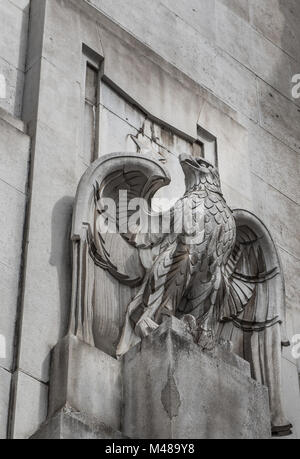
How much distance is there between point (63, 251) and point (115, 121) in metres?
1.73

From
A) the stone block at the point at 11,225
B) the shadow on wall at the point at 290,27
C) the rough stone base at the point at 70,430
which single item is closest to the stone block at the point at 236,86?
the shadow on wall at the point at 290,27

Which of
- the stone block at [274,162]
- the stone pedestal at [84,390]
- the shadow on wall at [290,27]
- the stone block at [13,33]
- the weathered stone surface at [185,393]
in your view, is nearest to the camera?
the stone pedestal at [84,390]

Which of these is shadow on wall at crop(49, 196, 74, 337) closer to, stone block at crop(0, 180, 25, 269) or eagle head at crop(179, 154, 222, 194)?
stone block at crop(0, 180, 25, 269)

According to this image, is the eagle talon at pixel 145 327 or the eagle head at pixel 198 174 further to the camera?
the eagle head at pixel 198 174

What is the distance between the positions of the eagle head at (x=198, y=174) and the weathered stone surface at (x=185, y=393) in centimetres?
145

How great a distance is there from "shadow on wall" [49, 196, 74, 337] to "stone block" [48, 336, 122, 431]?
286mm

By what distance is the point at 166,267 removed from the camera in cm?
845

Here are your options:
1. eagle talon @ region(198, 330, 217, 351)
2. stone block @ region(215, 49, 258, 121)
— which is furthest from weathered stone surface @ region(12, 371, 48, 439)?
stone block @ region(215, 49, 258, 121)

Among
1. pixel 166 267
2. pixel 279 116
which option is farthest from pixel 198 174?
pixel 279 116

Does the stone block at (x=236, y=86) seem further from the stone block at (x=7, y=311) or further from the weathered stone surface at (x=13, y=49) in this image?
the stone block at (x=7, y=311)

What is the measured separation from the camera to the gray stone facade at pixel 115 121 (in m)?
7.88

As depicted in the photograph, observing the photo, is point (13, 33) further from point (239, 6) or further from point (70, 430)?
point (70, 430)
